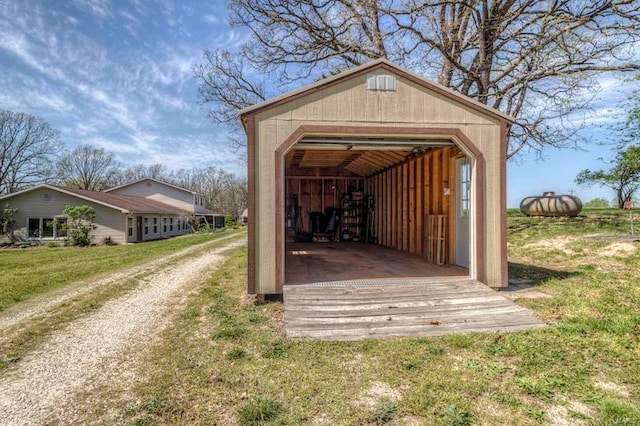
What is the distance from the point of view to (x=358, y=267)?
8195mm

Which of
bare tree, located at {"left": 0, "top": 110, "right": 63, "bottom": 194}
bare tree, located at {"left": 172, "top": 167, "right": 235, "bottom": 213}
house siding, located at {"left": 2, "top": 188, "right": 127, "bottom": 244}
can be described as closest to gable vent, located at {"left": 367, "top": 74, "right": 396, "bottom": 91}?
house siding, located at {"left": 2, "top": 188, "right": 127, "bottom": 244}

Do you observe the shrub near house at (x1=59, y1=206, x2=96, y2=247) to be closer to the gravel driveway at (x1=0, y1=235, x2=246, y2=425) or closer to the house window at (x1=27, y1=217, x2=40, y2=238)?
the house window at (x1=27, y1=217, x2=40, y2=238)

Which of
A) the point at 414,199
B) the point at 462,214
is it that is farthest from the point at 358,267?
the point at 414,199

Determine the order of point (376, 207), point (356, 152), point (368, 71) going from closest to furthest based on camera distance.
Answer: point (368, 71), point (356, 152), point (376, 207)

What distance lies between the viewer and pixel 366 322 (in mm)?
4898

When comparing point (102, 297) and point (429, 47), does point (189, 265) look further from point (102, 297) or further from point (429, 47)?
point (429, 47)

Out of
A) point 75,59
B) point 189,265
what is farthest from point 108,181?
point 189,265

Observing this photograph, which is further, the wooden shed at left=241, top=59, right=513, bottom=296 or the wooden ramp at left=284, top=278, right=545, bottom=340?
the wooden shed at left=241, top=59, right=513, bottom=296

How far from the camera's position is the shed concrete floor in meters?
7.02

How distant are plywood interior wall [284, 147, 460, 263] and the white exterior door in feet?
0.66

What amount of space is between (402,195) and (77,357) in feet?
30.0

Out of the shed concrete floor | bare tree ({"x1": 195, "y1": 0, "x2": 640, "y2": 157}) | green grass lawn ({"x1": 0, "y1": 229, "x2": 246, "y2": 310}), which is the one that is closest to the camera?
the shed concrete floor

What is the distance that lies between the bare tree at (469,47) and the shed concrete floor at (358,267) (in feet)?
22.1

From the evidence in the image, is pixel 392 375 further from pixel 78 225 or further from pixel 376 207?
pixel 78 225
